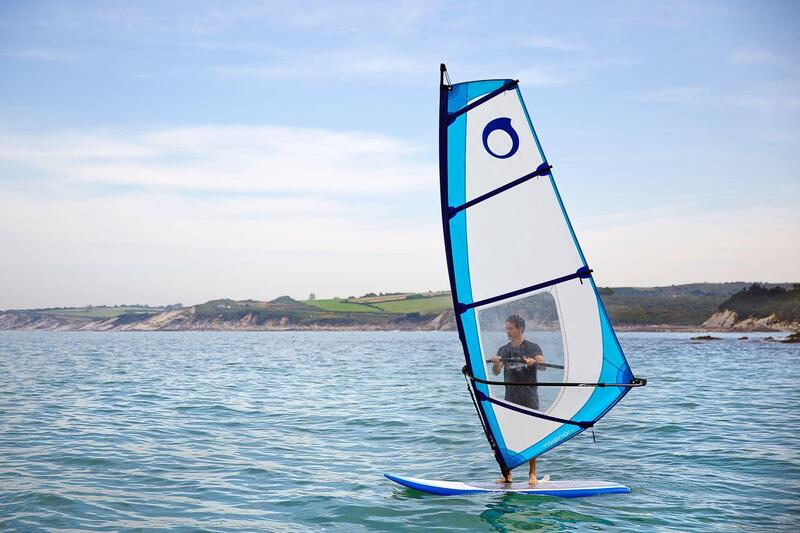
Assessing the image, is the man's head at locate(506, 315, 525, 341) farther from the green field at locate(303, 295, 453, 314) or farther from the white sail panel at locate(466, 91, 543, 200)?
the green field at locate(303, 295, 453, 314)

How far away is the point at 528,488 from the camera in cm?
1020

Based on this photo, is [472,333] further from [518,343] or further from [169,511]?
[169,511]

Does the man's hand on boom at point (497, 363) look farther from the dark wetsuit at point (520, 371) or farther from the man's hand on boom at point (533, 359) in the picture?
the man's hand on boom at point (533, 359)

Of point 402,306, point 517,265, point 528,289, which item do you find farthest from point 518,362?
point 402,306

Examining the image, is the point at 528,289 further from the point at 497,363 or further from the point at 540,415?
the point at 540,415

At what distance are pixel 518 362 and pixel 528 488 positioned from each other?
6.14ft

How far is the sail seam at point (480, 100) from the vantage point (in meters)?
9.54

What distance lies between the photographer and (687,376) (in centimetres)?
3262

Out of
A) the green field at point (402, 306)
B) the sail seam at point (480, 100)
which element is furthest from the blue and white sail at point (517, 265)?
the green field at point (402, 306)

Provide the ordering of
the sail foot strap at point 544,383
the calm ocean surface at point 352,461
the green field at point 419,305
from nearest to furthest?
the calm ocean surface at point 352,461, the sail foot strap at point 544,383, the green field at point 419,305

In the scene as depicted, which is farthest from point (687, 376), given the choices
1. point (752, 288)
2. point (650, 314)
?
point (650, 314)

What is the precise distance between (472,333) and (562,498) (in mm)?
2683

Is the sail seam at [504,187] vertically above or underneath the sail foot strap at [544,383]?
above

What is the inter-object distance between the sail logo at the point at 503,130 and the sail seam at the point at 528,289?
1.84 meters
